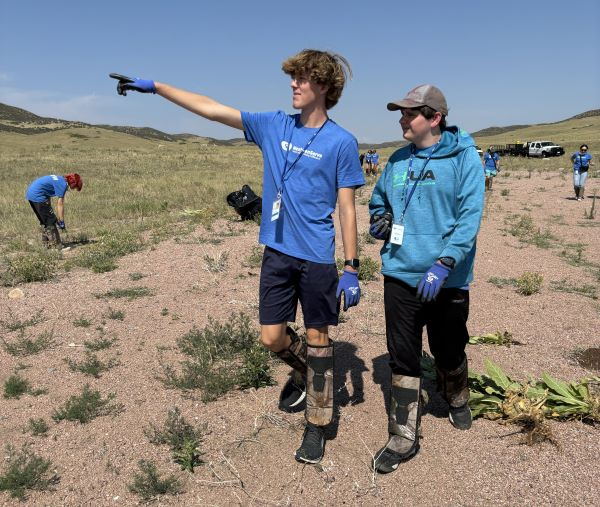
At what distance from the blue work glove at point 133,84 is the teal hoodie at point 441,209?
152 cm

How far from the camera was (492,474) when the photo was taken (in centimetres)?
280

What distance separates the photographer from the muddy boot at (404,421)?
9.55ft

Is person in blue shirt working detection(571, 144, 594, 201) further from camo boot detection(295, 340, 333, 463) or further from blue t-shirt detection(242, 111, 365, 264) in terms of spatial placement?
camo boot detection(295, 340, 333, 463)

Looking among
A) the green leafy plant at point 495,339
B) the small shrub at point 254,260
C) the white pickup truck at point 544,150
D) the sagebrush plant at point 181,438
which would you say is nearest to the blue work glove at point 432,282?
the sagebrush plant at point 181,438

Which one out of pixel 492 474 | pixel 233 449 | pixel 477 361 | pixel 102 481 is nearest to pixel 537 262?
pixel 477 361

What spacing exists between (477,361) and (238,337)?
209cm

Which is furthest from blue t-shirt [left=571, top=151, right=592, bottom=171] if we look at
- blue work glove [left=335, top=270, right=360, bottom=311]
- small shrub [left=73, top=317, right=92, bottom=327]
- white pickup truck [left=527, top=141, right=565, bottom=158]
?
white pickup truck [left=527, top=141, right=565, bottom=158]

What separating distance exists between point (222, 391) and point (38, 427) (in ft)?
4.04

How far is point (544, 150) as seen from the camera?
41312mm

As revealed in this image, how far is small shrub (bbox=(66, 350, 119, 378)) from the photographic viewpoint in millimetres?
4090

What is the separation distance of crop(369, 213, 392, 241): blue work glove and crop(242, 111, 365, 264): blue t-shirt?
24 cm

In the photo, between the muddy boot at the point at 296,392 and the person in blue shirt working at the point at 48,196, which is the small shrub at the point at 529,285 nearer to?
the muddy boot at the point at 296,392

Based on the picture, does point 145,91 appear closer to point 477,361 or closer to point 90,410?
point 90,410

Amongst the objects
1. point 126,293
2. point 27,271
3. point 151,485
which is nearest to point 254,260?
point 126,293
